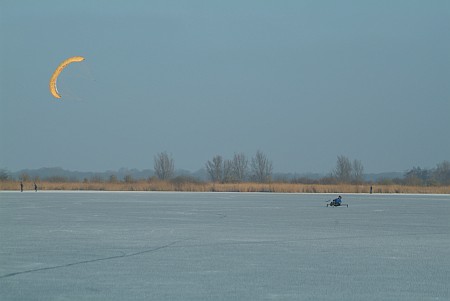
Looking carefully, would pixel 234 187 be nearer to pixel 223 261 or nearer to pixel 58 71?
pixel 58 71

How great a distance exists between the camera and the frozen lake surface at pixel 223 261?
650 cm

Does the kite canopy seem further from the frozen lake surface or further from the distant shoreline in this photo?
the distant shoreline

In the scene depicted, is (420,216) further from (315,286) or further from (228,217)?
(315,286)

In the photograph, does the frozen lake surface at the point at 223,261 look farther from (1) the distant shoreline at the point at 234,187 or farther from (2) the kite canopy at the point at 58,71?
(1) the distant shoreline at the point at 234,187

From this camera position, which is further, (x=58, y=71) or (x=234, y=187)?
(x=234, y=187)

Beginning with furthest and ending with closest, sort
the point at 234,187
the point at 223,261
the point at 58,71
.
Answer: the point at 234,187 → the point at 58,71 → the point at 223,261

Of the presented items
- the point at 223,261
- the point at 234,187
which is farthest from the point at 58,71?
the point at 234,187

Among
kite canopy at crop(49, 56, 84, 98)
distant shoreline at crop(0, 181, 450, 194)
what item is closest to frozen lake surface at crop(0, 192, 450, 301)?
kite canopy at crop(49, 56, 84, 98)

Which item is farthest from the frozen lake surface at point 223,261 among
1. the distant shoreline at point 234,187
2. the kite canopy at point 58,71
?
the distant shoreline at point 234,187

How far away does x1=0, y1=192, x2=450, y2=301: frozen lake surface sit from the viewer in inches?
256

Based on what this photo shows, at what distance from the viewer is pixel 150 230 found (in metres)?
12.7

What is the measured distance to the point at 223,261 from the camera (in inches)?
332

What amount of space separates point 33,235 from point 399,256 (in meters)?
6.38

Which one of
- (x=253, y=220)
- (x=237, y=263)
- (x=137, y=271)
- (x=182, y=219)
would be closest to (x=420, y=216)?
(x=253, y=220)
